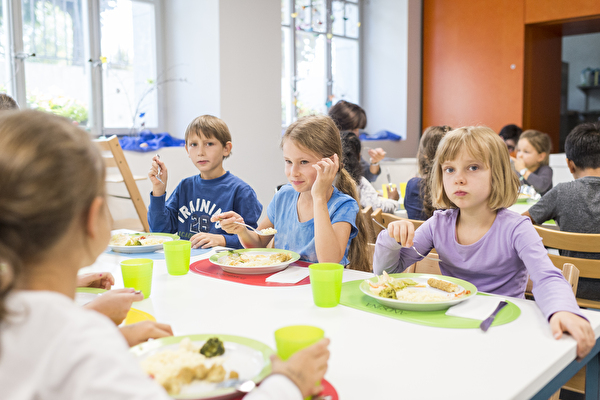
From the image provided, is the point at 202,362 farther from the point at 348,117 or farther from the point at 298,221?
the point at 348,117

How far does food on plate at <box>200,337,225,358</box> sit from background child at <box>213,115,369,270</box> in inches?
30.5

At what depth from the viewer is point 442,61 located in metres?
6.31

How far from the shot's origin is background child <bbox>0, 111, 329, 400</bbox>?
49cm

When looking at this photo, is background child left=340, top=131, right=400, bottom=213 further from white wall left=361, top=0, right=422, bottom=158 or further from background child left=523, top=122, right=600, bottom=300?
white wall left=361, top=0, right=422, bottom=158

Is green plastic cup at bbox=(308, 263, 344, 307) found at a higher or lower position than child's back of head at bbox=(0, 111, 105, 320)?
lower

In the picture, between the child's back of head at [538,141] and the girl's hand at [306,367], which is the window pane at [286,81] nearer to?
the child's back of head at [538,141]

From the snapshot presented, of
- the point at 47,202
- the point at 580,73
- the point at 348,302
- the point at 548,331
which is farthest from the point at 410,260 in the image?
the point at 580,73

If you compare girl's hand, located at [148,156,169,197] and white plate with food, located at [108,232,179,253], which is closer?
white plate with food, located at [108,232,179,253]

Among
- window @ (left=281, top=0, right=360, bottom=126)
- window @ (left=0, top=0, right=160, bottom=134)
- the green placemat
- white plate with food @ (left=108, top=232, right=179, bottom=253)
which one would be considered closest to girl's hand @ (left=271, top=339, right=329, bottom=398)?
the green placemat

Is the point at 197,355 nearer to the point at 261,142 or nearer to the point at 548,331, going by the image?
the point at 548,331

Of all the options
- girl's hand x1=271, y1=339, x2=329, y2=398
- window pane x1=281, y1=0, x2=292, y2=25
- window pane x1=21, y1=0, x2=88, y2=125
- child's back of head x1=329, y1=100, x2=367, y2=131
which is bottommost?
girl's hand x1=271, y1=339, x2=329, y2=398

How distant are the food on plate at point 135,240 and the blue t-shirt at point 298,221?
16.0 inches

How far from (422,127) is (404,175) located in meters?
1.59

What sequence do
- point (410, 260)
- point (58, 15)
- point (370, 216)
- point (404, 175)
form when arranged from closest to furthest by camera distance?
point (410, 260) → point (370, 216) → point (58, 15) → point (404, 175)
